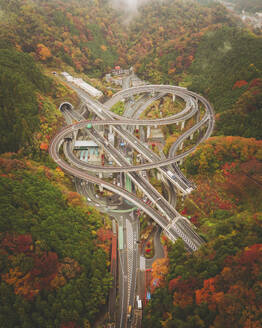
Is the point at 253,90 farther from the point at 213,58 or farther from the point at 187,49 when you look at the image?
the point at 187,49

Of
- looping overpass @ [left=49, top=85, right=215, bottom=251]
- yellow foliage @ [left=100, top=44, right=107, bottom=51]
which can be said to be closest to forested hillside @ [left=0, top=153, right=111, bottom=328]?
looping overpass @ [left=49, top=85, right=215, bottom=251]

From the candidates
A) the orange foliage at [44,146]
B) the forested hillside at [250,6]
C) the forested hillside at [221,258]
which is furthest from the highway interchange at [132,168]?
the forested hillside at [250,6]

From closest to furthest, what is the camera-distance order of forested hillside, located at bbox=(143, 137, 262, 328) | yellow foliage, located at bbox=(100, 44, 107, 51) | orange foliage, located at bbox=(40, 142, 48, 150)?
1. forested hillside, located at bbox=(143, 137, 262, 328)
2. orange foliage, located at bbox=(40, 142, 48, 150)
3. yellow foliage, located at bbox=(100, 44, 107, 51)

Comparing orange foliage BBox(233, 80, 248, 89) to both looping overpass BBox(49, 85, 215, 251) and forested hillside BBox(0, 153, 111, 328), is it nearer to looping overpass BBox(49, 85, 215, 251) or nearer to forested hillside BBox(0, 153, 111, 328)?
looping overpass BBox(49, 85, 215, 251)

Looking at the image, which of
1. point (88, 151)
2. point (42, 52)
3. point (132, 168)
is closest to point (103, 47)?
point (42, 52)

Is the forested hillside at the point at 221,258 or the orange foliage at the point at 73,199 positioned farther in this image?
the orange foliage at the point at 73,199

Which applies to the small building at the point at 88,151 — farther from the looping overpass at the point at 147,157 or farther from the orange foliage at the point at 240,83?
the orange foliage at the point at 240,83

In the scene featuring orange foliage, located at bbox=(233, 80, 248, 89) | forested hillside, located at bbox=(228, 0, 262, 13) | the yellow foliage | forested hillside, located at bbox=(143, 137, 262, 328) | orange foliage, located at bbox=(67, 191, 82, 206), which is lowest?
forested hillside, located at bbox=(143, 137, 262, 328)

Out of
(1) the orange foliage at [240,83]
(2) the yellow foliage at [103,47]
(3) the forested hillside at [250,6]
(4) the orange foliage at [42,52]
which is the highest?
(3) the forested hillside at [250,6]
